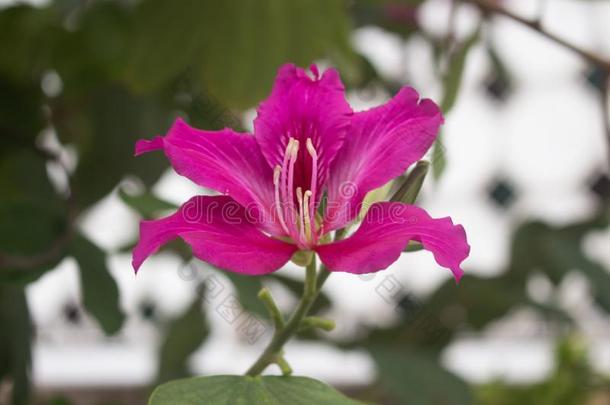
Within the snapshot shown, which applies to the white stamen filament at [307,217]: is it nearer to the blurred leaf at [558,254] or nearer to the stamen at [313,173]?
the stamen at [313,173]

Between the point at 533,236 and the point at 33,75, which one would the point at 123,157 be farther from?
the point at 533,236

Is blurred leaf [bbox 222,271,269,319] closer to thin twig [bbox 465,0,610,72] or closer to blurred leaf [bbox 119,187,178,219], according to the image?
blurred leaf [bbox 119,187,178,219]

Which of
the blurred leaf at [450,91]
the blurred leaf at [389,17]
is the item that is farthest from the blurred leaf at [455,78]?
the blurred leaf at [389,17]

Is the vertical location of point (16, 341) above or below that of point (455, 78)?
below

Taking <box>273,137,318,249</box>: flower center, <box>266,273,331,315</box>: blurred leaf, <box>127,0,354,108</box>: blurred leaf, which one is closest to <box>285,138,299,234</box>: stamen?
<box>273,137,318,249</box>: flower center

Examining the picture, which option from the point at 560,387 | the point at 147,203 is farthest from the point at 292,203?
the point at 560,387

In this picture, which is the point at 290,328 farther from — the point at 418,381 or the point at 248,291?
the point at 418,381

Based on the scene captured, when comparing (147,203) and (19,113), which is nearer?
(147,203)

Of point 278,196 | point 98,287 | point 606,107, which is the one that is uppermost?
point 606,107
